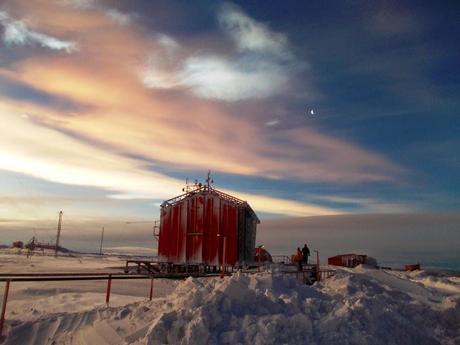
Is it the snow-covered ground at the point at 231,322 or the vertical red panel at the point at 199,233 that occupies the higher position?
the vertical red panel at the point at 199,233

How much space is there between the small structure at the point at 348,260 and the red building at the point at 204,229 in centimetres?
2543

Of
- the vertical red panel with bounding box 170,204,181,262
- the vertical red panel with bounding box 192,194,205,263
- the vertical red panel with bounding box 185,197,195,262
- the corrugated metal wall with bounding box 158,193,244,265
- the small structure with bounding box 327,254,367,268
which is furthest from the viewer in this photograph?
the small structure with bounding box 327,254,367,268

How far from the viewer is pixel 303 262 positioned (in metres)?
27.9

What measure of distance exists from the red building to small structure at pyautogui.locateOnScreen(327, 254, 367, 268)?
2543 centimetres

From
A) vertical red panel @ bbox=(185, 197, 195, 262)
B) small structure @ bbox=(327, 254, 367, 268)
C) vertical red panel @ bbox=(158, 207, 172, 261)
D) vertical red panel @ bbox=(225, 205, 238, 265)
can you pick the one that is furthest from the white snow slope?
small structure @ bbox=(327, 254, 367, 268)

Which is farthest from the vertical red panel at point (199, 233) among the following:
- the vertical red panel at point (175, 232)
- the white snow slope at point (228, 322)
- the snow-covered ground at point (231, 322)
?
the white snow slope at point (228, 322)

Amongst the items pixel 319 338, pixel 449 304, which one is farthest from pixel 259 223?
pixel 319 338

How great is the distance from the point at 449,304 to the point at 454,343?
2999mm

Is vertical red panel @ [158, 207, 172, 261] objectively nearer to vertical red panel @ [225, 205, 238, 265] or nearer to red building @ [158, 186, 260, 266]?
red building @ [158, 186, 260, 266]

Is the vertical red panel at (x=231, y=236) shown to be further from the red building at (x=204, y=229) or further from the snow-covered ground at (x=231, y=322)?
the snow-covered ground at (x=231, y=322)

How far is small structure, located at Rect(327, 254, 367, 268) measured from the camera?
50875mm

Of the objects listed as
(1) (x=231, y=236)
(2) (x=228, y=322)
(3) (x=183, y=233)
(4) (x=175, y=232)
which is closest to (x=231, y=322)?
(2) (x=228, y=322)

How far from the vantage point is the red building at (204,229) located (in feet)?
92.9

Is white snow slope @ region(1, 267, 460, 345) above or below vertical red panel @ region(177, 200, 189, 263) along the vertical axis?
below
